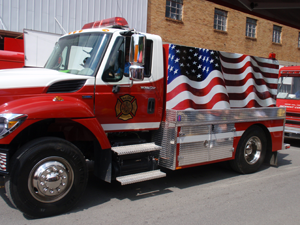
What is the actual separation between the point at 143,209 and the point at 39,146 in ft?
5.72

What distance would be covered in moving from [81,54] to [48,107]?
1.20 meters

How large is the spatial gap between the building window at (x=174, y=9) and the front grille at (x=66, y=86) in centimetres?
1308

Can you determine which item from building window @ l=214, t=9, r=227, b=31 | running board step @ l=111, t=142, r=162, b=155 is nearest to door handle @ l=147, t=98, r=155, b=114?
running board step @ l=111, t=142, r=162, b=155

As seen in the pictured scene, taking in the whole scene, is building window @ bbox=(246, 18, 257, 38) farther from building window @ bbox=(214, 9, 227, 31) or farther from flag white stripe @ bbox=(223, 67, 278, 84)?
flag white stripe @ bbox=(223, 67, 278, 84)

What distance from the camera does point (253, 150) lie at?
6.61 meters

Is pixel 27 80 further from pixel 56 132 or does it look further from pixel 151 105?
pixel 151 105

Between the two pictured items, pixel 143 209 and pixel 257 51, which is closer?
pixel 143 209

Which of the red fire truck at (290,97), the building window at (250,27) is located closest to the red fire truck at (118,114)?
the red fire truck at (290,97)

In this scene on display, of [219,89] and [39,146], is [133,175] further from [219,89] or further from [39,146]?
[219,89]

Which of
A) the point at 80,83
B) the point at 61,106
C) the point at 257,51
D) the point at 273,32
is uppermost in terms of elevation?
the point at 273,32

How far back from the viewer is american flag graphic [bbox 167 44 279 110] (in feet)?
17.0

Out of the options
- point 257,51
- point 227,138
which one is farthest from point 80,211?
point 257,51

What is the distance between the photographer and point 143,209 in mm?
4281

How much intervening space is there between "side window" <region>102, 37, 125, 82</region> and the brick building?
11229 millimetres
